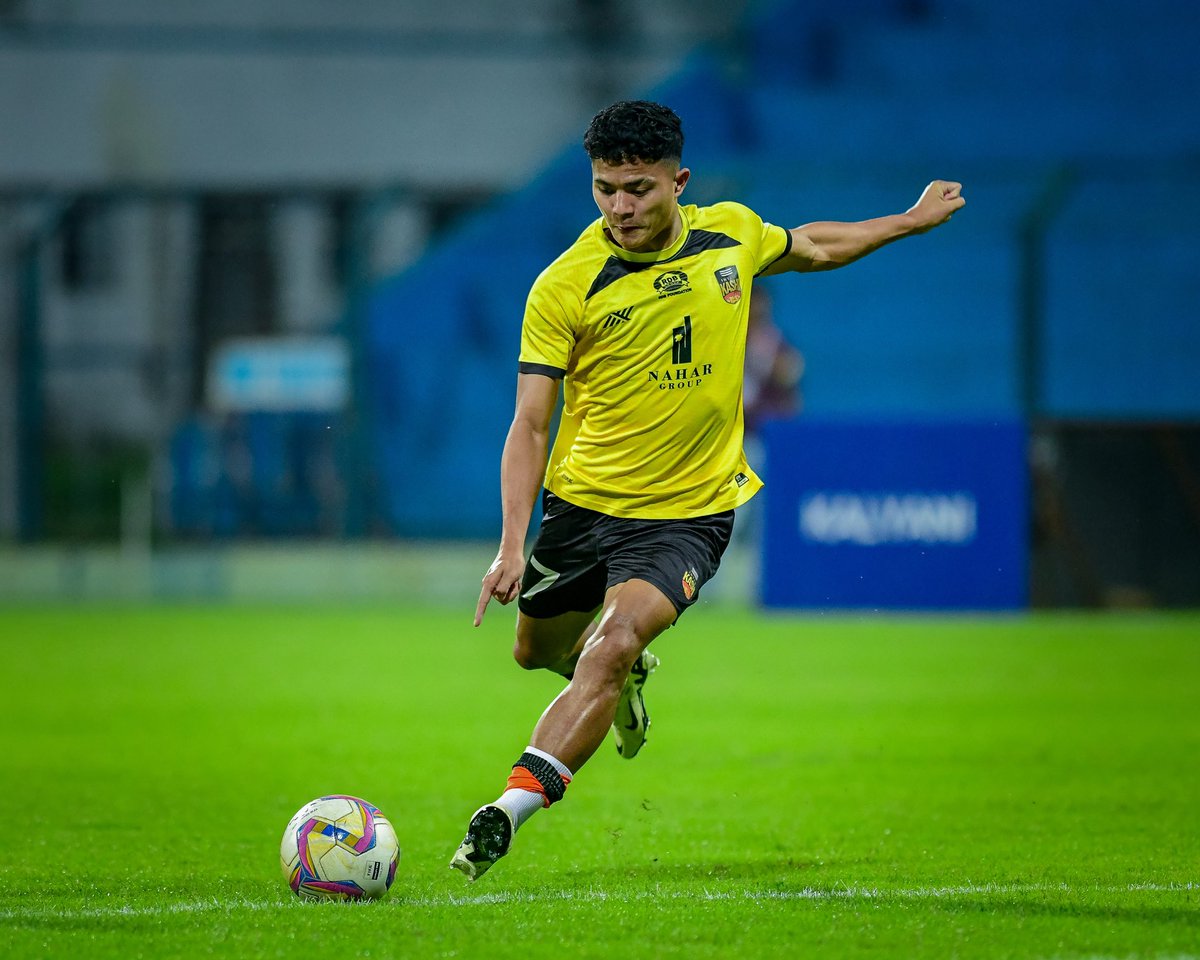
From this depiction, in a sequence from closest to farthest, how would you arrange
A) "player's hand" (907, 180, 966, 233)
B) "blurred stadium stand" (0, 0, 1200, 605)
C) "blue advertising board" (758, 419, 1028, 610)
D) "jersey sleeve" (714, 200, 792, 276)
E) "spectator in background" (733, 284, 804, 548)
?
"jersey sleeve" (714, 200, 792, 276), "player's hand" (907, 180, 966, 233), "blue advertising board" (758, 419, 1028, 610), "spectator in background" (733, 284, 804, 548), "blurred stadium stand" (0, 0, 1200, 605)

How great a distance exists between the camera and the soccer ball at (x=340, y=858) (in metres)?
5.11

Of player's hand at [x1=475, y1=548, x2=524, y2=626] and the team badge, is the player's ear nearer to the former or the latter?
the team badge

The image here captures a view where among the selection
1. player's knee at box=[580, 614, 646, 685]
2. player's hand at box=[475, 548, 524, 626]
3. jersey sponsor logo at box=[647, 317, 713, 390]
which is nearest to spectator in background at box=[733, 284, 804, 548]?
jersey sponsor logo at box=[647, 317, 713, 390]

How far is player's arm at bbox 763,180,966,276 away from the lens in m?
6.11

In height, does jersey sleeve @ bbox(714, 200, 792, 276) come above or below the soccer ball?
above

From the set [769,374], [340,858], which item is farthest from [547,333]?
[769,374]

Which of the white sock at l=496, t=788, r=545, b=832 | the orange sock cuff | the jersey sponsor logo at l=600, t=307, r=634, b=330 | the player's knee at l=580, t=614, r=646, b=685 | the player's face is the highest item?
the player's face

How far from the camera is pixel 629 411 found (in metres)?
5.83

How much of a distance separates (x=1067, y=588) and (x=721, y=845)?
34.0 ft

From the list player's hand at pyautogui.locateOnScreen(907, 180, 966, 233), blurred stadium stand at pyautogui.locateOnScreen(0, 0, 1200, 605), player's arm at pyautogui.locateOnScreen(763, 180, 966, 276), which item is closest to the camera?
player's arm at pyautogui.locateOnScreen(763, 180, 966, 276)

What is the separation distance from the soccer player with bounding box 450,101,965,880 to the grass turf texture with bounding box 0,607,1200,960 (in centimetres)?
68

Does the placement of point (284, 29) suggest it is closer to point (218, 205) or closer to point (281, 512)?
point (218, 205)

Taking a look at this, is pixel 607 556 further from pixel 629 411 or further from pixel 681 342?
pixel 681 342

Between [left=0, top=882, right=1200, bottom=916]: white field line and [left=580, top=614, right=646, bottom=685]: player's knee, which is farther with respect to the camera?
[left=580, top=614, right=646, bottom=685]: player's knee
